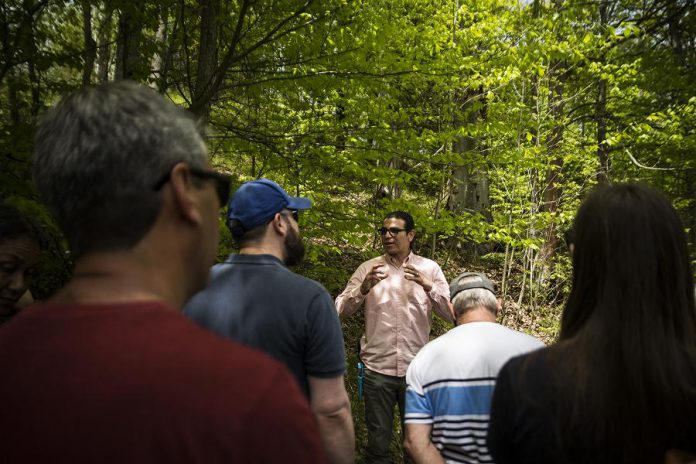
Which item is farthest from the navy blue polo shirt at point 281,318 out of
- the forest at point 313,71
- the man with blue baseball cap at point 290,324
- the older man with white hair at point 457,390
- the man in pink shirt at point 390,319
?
the man in pink shirt at point 390,319

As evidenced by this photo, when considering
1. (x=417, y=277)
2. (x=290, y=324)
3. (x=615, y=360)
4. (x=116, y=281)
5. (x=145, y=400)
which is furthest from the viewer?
(x=417, y=277)

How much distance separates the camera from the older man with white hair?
199cm

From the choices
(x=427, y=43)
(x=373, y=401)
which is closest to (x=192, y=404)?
(x=373, y=401)

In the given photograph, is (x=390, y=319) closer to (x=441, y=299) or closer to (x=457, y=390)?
(x=441, y=299)

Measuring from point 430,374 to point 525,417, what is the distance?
75 cm

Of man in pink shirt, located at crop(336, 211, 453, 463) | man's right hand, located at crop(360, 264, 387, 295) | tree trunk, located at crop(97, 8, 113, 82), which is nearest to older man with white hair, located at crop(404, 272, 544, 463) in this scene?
man's right hand, located at crop(360, 264, 387, 295)

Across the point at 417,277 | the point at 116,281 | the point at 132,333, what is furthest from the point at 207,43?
the point at 132,333

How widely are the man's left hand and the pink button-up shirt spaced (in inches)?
4.3

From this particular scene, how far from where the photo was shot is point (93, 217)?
0.81 m

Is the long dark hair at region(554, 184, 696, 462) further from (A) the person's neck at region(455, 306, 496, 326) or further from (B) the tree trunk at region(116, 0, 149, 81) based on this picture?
(B) the tree trunk at region(116, 0, 149, 81)

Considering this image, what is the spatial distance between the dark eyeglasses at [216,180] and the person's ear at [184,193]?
0.01 m

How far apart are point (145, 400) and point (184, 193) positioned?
0.35 m

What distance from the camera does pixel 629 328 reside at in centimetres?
130

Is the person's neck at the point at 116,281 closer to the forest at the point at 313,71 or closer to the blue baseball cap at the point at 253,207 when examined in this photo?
the blue baseball cap at the point at 253,207
